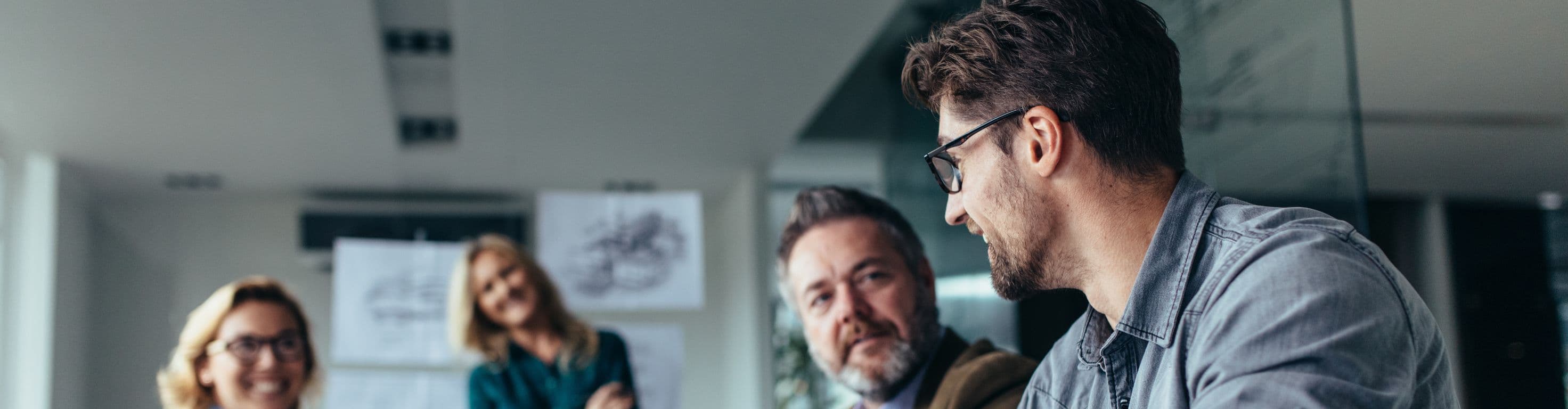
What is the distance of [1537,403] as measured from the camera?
1.49 m

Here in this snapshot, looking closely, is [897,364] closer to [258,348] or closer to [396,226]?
[258,348]

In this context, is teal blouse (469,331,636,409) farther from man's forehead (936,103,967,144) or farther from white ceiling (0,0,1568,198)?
man's forehead (936,103,967,144)

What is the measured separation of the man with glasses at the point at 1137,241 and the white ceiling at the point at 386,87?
2603mm

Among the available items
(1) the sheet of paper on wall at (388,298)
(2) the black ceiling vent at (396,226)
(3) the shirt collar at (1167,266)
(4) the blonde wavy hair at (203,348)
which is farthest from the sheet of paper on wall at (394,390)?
(3) the shirt collar at (1167,266)

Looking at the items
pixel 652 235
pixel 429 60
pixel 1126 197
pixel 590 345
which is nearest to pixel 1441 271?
pixel 1126 197

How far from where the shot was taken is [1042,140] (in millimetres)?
1220

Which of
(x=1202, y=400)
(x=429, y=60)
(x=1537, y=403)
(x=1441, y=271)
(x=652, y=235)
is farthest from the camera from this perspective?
(x=429, y=60)

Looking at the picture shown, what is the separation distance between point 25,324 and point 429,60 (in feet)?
9.04

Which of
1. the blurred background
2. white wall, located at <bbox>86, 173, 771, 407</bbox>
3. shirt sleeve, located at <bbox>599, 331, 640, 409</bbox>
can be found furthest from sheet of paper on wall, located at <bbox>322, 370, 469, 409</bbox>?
shirt sleeve, located at <bbox>599, 331, 640, 409</bbox>

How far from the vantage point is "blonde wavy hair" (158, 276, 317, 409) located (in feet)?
12.8

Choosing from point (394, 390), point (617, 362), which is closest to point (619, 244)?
point (617, 362)

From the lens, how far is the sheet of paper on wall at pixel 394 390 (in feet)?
19.9

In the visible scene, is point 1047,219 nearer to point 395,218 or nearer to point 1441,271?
point 1441,271

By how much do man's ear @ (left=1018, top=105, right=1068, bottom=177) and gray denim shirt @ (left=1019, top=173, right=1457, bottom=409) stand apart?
0.43 feet
